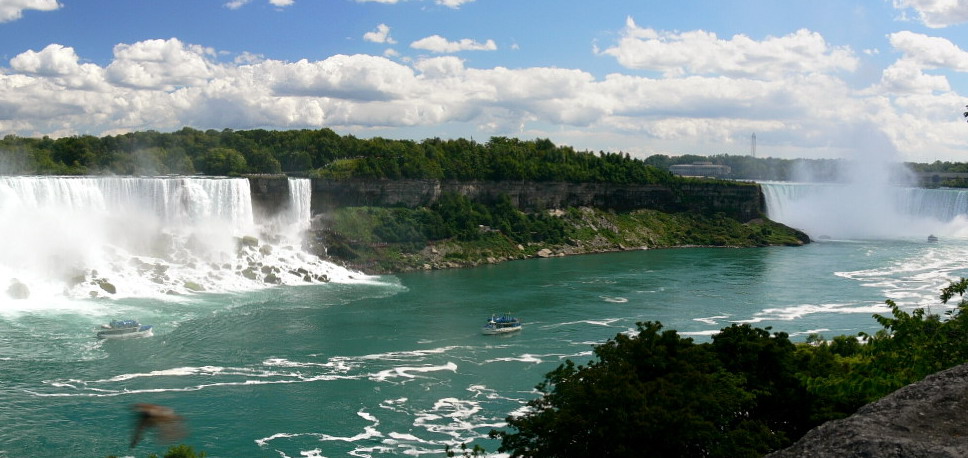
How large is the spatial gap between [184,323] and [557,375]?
24040 mm

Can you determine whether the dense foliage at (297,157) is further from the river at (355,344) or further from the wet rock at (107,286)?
the wet rock at (107,286)

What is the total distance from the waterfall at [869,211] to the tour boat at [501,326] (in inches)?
2539

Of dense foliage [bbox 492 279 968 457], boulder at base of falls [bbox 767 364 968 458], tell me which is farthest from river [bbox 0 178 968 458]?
boulder at base of falls [bbox 767 364 968 458]

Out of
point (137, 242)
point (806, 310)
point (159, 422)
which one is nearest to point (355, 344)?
point (159, 422)

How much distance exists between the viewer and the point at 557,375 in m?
18.9

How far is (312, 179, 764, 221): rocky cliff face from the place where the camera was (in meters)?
68.9

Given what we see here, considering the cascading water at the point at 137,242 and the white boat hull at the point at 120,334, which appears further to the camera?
the cascading water at the point at 137,242

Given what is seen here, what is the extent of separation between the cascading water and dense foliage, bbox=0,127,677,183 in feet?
49.4

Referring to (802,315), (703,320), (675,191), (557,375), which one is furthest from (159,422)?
(675,191)

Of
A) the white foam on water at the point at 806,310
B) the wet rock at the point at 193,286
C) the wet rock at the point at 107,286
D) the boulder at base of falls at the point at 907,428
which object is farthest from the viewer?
the wet rock at the point at 193,286

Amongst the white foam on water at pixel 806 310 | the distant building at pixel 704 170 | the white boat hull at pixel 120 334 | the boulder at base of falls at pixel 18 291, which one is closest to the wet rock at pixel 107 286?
the boulder at base of falls at pixel 18 291

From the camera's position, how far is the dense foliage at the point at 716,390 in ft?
48.5

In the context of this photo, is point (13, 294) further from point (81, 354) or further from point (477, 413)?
point (477, 413)

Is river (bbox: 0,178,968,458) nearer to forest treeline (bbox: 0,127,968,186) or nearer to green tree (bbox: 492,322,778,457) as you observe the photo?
green tree (bbox: 492,322,778,457)
